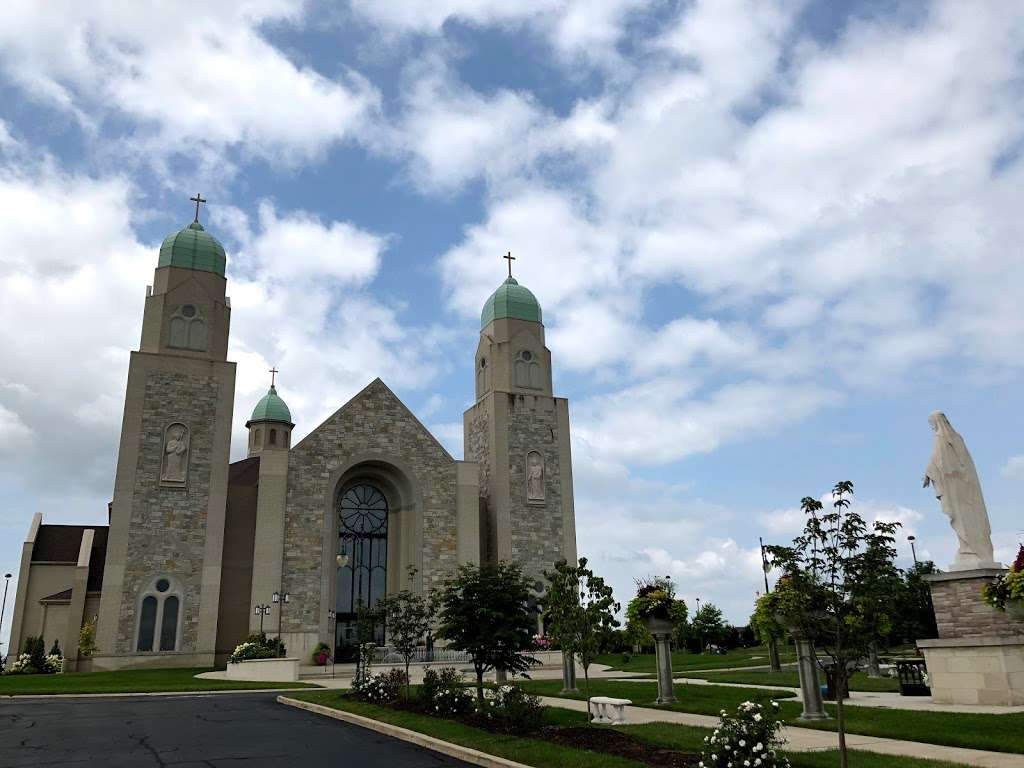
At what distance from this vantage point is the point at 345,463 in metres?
41.9

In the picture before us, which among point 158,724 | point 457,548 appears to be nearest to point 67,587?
point 457,548

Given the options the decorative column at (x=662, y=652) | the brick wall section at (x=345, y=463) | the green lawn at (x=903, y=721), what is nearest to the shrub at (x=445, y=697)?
the green lawn at (x=903, y=721)

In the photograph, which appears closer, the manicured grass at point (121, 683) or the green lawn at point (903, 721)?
the green lawn at point (903, 721)

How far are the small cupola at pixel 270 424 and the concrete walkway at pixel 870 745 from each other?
1898 inches

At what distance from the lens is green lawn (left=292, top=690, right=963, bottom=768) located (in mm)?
10469

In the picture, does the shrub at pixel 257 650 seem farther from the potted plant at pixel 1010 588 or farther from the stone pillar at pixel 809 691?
the potted plant at pixel 1010 588

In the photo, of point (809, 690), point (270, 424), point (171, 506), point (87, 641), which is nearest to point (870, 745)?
point (809, 690)

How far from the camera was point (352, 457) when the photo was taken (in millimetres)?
42219

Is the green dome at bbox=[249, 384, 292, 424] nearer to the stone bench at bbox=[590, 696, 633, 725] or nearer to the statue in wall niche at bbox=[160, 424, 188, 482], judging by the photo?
the statue in wall niche at bbox=[160, 424, 188, 482]

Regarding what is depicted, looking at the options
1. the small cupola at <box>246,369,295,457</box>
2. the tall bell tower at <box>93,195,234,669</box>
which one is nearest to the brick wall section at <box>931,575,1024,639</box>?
the tall bell tower at <box>93,195,234,669</box>

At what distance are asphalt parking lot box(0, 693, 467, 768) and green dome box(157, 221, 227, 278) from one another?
83.4 ft

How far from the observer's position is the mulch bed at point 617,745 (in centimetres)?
1097

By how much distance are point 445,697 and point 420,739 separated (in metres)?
3.06

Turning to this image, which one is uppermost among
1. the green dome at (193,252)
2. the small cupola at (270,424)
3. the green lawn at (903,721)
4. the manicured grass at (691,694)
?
the green dome at (193,252)
